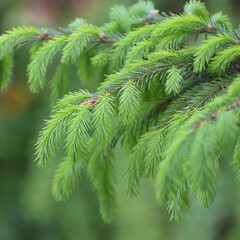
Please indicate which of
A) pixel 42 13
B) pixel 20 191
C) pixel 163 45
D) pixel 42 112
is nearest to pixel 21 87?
pixel 42 112

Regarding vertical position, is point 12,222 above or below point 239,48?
below

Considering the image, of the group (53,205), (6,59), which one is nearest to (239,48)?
(6,59)

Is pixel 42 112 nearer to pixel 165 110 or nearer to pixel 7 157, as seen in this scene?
pixel 7 157

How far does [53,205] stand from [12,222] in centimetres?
66

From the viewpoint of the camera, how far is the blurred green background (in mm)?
3475

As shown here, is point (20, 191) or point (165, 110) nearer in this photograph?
point (165, 110)

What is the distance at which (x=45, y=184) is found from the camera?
3.47 meters

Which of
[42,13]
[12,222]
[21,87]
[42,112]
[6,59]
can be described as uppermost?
[42,13]

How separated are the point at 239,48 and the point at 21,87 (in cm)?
378

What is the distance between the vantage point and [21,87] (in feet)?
14.2

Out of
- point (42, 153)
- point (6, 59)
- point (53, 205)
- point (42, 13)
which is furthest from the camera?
point (42, 13)

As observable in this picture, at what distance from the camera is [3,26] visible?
412 cm

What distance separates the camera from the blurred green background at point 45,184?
137 inches

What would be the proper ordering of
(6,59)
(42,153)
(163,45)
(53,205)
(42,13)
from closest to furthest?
(42,153)
(163,45)
(6,59)
(53,205)
(42,13)
